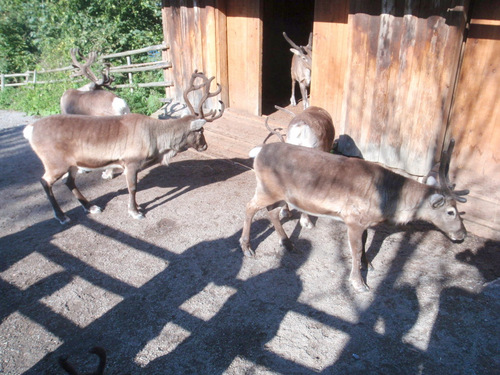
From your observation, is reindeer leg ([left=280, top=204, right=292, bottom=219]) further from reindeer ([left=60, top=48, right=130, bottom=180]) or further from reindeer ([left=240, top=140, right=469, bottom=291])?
reindeer ([left=60, top=48, right=130, bottom=180])

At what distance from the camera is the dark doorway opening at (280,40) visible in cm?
1238

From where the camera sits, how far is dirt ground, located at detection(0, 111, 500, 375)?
3990 millimetres

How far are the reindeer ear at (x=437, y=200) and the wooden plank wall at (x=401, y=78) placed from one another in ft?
5.93

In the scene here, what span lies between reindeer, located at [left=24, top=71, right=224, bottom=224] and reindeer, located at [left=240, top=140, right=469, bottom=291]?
226cm

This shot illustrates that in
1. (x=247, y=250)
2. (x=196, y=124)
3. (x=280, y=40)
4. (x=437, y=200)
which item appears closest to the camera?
(x=437, y=200)

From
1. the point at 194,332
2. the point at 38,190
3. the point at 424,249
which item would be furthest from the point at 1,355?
the point at 424,249

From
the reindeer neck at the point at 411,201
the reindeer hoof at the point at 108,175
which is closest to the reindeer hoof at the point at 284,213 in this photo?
the reindeer neck at the point at 411,201

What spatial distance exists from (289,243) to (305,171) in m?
1.19

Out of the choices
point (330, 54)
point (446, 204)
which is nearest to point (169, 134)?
point (330, 54)

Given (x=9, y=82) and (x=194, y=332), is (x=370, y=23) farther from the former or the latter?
(x=9, y=82)

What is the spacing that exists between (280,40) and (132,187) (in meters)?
8.34

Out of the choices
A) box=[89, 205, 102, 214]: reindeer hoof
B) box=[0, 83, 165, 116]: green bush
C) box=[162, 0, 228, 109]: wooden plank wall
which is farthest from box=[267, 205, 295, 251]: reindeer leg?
box=[0, 83, 165, 116]: green bush

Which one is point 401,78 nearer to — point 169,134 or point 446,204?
point 446,204

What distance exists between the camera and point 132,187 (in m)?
6.48
